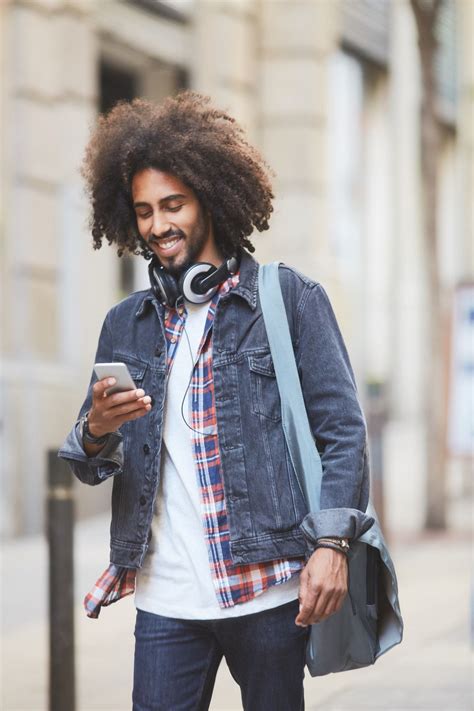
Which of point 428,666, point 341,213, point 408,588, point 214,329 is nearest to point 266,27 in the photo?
point 341,213

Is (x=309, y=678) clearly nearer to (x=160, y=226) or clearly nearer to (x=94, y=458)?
(x=94, y=458)

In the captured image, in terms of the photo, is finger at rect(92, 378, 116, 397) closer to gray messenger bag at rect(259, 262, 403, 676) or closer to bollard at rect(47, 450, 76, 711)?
gray messenger bag at rect(259, 262, 403, 676)

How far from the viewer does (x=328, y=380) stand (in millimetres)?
3121

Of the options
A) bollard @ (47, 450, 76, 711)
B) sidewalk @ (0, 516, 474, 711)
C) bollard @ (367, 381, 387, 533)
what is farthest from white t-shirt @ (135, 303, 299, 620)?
bollard @ (367, 381, 387, 533)

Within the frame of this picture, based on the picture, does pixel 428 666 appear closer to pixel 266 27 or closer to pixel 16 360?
pixel 16 360

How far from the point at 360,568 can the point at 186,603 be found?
15.8 inches

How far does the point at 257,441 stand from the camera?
3119mm

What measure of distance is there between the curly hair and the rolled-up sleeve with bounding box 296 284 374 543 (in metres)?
0.31

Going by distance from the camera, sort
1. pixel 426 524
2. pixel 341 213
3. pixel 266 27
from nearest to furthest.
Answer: pixel 426 524 < pixel 266 27 < pixel 341 213

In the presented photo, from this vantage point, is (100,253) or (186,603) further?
(100,253)

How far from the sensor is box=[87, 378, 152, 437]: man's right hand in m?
2.99

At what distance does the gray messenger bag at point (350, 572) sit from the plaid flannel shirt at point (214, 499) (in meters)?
0.13

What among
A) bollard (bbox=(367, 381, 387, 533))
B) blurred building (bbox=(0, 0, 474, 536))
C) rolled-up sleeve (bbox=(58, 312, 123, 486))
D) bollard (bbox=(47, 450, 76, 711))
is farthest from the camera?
blurred building (bbox=(0, 0, 474, 536))

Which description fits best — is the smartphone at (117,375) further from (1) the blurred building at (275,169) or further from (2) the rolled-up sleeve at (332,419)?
Result: (1) the blurred building at (275,169)
